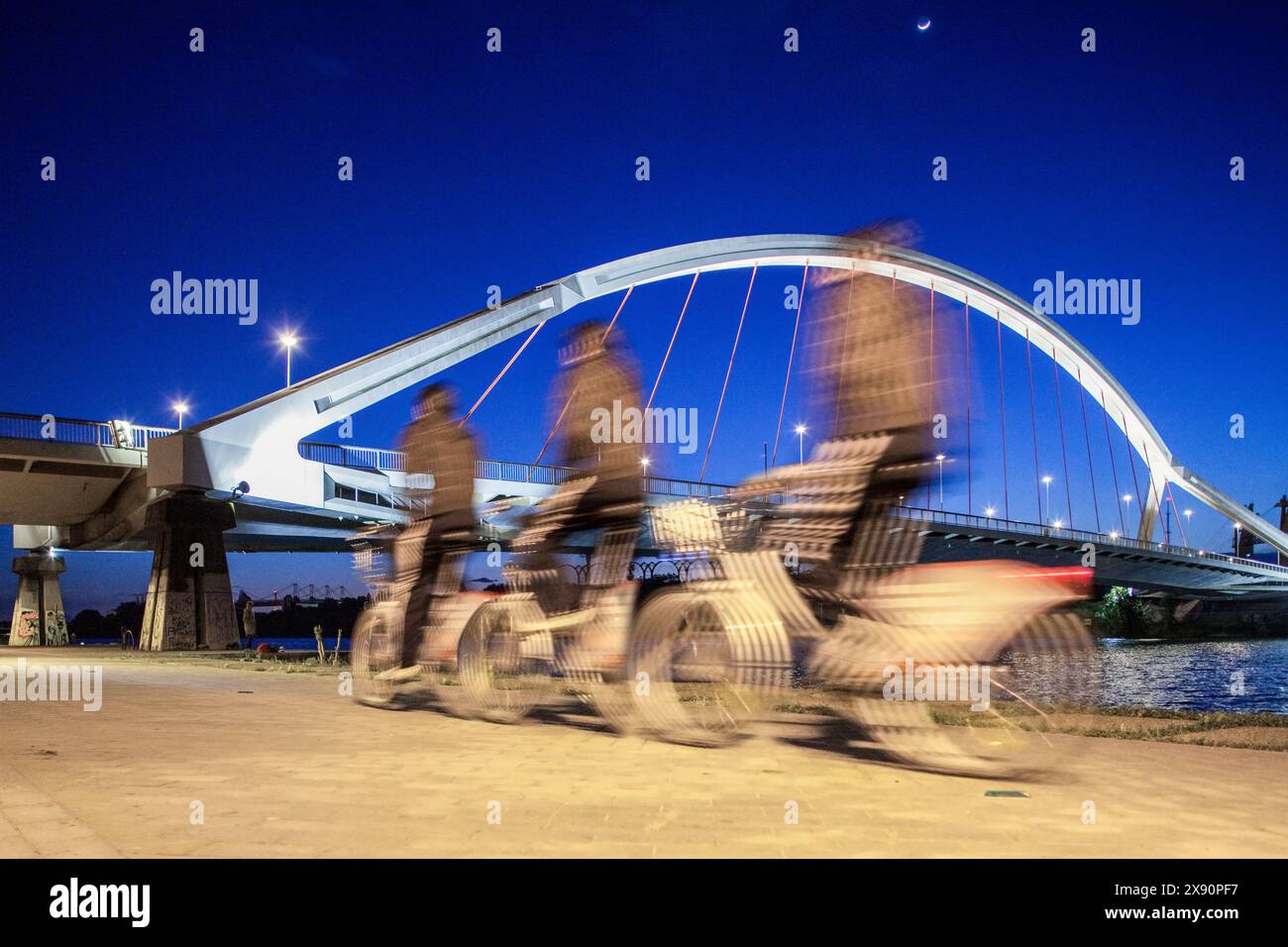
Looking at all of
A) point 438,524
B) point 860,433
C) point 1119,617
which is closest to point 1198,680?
point 438,524

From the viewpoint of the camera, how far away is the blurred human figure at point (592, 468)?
6.08 metres

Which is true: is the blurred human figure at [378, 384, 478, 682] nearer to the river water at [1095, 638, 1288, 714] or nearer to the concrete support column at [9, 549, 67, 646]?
the river water at [1095, 638, 1288, 714]

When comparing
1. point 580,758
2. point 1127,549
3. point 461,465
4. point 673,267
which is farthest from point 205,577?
point 1127,549

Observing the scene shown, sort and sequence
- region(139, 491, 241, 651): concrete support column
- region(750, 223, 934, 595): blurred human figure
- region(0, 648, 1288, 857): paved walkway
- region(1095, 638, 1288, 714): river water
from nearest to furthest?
region(0, 648, 1288, 857): paved walkway, region(750, 223, 934, 595): blurred human figure, region(1095, 638, 1288, 714): river water, region(139, 491, 241, 651): concrete support column

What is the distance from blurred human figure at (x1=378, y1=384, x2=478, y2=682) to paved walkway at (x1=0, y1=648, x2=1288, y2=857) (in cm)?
100

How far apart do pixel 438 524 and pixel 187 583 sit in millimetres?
27106

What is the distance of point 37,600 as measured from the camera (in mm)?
47750

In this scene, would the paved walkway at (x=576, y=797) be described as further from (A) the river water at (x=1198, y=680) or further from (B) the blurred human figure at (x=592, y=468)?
(A) the river water at (x=1198, y=680)

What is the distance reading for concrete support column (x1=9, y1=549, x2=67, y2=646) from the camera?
4734 cm

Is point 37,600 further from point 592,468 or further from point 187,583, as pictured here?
point 592,468

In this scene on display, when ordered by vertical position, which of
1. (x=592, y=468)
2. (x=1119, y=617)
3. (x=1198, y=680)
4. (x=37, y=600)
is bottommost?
(x=1119, y=617)

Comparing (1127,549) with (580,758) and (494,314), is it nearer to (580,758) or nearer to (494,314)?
(494,314)

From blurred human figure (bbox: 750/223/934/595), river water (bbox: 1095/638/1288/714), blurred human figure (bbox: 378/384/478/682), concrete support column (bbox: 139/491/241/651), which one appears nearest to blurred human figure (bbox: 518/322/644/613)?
blurred human figure (bbox: 378/384/478/682)

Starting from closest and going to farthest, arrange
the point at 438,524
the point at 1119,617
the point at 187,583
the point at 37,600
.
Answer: the point at 438,524 < the point at 187,583 < the point at 37,600 < the point at 1119,617
